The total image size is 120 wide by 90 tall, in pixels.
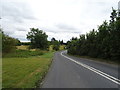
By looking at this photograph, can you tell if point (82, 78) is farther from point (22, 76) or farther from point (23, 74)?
point (23, 74)

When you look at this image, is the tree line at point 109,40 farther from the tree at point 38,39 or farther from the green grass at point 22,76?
the tree at point 38,39

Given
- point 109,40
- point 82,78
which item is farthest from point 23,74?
point 109,40

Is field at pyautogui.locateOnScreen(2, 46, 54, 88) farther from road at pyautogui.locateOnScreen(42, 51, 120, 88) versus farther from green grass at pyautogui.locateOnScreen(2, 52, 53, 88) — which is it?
road at pyautogui.locateOnScreen(42, 51, 120, 88)

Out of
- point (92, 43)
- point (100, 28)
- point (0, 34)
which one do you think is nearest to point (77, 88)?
point (100, 28)

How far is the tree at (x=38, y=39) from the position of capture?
99744mm

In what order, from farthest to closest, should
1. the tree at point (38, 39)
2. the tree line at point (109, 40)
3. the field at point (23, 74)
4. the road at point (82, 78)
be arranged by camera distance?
the tree at point (38, 39)
the tree line at point (109, 40)
the field at point (23, 74)
the road at point (82, 78)

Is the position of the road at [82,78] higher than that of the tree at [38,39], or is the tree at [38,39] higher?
Result: the tree at [38,39]

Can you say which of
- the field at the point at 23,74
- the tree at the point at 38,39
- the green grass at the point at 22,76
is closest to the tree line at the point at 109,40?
the field at the point at 23,74

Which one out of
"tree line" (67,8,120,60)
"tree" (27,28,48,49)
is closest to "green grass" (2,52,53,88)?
"tree line" (67,8,120,60)

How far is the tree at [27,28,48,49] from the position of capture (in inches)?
3927

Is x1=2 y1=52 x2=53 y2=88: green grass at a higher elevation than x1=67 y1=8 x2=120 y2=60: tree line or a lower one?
lower

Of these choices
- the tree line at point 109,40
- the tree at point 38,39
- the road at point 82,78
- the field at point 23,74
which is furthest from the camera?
the tree at point 38,39

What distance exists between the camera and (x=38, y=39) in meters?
100

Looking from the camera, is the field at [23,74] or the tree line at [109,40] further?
the tree line at [109,40]
